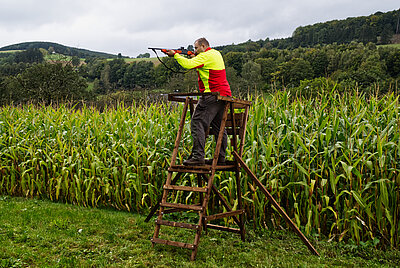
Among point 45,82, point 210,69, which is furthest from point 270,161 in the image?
point 45,82

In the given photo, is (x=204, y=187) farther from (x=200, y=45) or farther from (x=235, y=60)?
(x=235, y=60)

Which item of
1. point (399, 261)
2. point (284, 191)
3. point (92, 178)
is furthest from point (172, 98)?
point (399, 261)

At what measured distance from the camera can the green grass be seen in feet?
10.8

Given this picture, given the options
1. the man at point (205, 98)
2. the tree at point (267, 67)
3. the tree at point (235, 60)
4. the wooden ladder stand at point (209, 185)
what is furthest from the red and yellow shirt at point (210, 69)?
the tree at point (235, 60)

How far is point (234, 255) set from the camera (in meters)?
3.51

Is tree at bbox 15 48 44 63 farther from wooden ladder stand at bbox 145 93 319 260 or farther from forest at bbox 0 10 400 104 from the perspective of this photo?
wooden ladder stand at bbox 145 93 319 260

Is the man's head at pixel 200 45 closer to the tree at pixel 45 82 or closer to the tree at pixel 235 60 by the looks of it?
the tree at pixel 45 82

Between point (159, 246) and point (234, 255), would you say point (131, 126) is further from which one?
point (234, 255)

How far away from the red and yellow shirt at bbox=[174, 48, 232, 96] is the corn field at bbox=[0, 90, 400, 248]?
3.35 feet

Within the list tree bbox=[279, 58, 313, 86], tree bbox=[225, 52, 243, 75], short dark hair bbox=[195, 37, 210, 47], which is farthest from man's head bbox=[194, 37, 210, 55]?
tree bbox=[225, 52, 243, 75]

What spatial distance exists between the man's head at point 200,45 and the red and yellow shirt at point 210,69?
105 mm


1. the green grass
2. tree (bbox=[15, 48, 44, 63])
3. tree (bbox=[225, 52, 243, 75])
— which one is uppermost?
→ tree (bbox=[15, 48, 44, 63])

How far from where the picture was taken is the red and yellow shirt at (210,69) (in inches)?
138

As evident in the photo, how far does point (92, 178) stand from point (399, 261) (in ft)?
14.1
